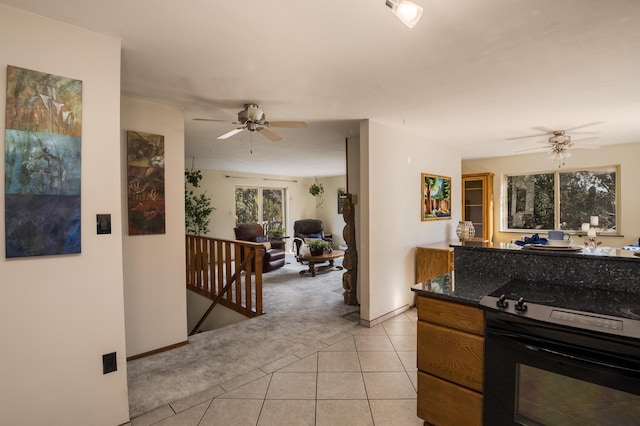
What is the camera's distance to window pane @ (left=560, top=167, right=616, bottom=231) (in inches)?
199

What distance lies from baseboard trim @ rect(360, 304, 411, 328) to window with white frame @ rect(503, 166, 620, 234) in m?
3.48

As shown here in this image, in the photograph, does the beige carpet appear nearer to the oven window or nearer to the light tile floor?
the light tile floor

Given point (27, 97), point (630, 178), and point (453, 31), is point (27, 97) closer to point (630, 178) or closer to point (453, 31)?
point (453, 31)

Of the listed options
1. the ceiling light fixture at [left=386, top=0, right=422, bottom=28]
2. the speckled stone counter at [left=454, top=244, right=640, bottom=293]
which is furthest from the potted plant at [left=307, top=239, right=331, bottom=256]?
the ceiling light fixture at [left=386, top=0, right=422, bottom=28]

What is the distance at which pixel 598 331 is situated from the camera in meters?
1.14

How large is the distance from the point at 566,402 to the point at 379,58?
2.10m

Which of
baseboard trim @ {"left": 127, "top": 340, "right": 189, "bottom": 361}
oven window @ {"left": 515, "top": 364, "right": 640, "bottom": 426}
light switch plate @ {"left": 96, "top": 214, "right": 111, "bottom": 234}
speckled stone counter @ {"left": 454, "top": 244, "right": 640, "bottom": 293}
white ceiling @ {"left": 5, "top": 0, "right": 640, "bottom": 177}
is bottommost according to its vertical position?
baseboard trim @ {"left": 127, "top": 340, "right": 189, "bottom": 361}

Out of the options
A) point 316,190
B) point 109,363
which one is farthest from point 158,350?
point 316,190

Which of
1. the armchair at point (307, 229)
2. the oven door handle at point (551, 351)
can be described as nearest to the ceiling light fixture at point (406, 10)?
the oven door handle at point (551, 351)

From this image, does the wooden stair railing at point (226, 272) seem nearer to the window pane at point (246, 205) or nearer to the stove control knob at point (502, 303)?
the stove control knob at point (502, 303)

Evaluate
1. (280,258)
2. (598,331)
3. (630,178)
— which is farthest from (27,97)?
(630,178)

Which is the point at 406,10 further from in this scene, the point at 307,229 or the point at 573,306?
the point at 307,229

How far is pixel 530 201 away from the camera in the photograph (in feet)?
19.1

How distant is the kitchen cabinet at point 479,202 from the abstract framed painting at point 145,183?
5.64 m
